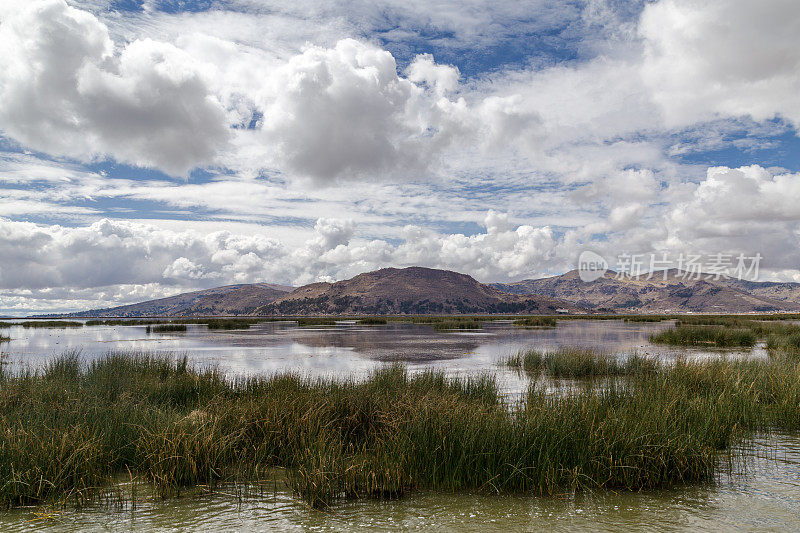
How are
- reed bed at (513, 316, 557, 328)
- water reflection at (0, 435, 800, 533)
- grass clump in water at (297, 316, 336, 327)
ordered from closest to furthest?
1. water reflection at (0, 435, 800, 533)
2. reed bed at (513, 316, 557, 328)
3. grass clump in water at (297, 316, 336, 327)

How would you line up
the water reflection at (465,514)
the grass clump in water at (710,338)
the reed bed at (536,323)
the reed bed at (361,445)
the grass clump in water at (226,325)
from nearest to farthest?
the water reflection at (465,514) → the reed bed at (361,445) → the grass clump in water at (710,338) → the grass clump in water at (226,325) → the reed bed at (536,323)

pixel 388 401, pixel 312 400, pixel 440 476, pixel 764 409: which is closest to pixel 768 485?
pixel 764 409

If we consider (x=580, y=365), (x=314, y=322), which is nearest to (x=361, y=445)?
(x=580, y=365)

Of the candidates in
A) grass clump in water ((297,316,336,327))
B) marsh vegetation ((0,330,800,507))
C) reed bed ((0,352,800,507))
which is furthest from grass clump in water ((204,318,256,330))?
reed bed ((0,352,800,507))

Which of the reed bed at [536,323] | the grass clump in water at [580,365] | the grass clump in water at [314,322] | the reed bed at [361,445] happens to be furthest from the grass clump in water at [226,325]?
the reed bed at [361,445]

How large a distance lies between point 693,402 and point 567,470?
15.9 feet

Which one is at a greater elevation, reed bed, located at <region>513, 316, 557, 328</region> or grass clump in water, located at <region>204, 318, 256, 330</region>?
reed bed, located at <region>513, 316, 557, 328</region>

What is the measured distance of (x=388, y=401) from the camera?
1079 centimetres

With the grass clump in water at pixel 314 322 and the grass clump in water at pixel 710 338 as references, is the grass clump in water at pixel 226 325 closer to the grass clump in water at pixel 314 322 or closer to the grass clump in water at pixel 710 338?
the grass clump in water at pixel 314 322

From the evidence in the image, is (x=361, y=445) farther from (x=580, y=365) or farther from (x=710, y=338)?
(x=710, y=338)

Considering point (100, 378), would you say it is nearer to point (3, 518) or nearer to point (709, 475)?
point (3, 518)

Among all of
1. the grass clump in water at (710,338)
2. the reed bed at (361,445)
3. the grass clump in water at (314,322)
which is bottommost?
the grass clump in water at (314,322)

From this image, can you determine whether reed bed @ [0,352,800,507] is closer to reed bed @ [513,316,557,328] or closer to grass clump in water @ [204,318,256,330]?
grass clump in water @ [204,318,256,330]

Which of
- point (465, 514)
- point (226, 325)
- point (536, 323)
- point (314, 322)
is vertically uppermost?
point (465, 514)
